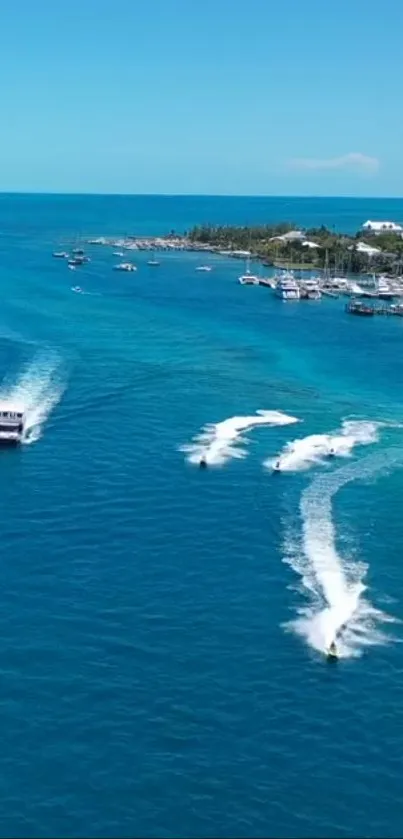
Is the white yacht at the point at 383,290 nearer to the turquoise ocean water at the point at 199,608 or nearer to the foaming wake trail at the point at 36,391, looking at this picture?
the turquoise ocean water at the point at 199,608

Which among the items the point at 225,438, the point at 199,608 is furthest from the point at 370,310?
the point at 199,608

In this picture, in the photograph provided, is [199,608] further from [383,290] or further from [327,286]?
[327,286]

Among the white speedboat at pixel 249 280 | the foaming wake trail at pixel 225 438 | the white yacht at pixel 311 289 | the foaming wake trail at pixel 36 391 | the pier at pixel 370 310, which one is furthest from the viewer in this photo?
the white speedboat at pixel 249 280

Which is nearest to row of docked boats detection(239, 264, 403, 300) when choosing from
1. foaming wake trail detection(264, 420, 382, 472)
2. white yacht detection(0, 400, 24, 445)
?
foaming wake trail detection(264, 420, 382, 472)

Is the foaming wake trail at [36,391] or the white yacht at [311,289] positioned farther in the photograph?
the white yacht at [311,289]

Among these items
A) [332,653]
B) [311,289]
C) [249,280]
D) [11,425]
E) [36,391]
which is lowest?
[332,653]

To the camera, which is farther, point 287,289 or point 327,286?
point 327,286

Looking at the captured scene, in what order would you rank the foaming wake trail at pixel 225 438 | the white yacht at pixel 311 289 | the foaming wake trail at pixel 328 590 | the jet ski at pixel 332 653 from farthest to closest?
the white yacht at pixel 311 289 < the foaming wake trail at pixel 225 438 < the foaming wake trail at pixel 328 590 < the jet ski at pixel 332 653

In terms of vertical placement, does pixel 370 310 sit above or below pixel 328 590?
above

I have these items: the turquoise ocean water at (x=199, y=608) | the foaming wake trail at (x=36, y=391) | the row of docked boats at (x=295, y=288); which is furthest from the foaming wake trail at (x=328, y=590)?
the row of docked boats at (x=295, y=288)
